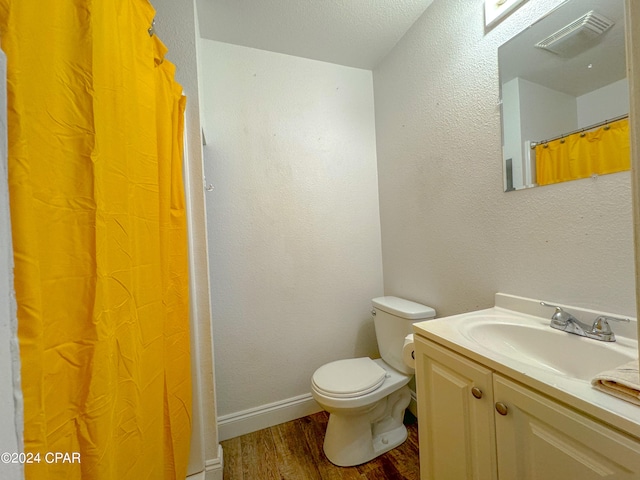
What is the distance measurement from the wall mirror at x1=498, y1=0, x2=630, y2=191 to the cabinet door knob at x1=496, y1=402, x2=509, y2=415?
778 mm

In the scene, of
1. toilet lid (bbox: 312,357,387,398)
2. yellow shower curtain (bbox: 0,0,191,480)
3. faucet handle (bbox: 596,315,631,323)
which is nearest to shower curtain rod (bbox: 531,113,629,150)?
faucet handle (bbox: 596,315,631,323)

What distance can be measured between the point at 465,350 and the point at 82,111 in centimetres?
108

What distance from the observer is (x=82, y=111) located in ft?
1.47

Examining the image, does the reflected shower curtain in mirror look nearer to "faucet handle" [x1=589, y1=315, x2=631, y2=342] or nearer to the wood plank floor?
"faucet handle" [x1=589, y1=315, x2=631, y2=342]

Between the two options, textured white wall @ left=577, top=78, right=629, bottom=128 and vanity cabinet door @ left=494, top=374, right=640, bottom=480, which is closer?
vanity cabinet door @ left=494, top=374, right=640, bottom=480

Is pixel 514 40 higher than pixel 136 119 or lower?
higher

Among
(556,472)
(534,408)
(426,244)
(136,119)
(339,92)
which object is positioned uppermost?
(339,92)

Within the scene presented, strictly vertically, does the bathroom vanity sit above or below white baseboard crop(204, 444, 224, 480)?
above

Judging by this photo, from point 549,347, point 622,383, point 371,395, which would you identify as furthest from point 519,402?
point 371,395

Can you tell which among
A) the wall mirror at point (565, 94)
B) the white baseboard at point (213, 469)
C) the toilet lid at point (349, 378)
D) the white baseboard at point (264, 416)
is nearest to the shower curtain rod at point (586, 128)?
the wall mirror at point (565, 94)

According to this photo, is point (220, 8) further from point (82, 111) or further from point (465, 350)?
point (465, 350)

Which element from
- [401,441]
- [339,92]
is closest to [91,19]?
[339,92]

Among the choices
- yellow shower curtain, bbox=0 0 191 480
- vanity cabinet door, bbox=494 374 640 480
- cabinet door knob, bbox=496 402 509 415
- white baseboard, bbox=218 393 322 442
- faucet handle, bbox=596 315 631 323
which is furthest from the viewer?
white baseboard, bbox=218 393 322 442

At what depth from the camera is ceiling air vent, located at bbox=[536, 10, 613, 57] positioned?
772mm
